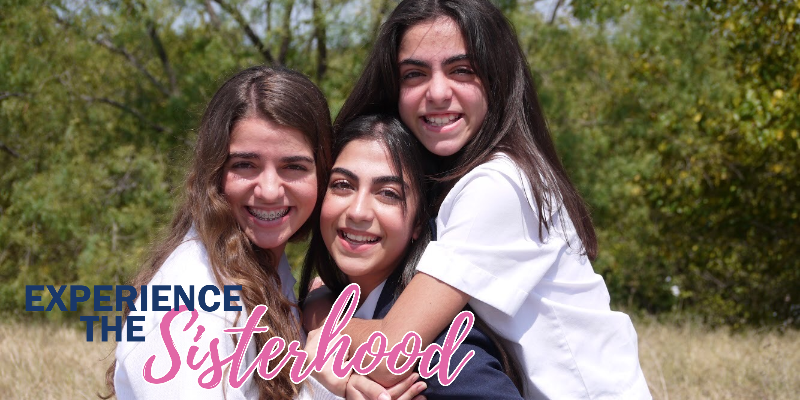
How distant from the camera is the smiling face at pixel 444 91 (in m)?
2.93

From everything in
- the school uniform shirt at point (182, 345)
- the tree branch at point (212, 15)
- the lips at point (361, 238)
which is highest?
the tree branch at point (212, 15)

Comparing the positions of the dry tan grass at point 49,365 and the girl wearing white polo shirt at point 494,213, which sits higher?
the girl wearing white polo shirt at point 494,213

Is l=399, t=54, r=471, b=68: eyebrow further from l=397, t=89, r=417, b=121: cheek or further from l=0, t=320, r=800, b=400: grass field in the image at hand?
l=0, t=320, r=800, b=400: grass field

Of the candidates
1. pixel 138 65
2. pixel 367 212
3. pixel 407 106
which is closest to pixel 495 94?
pixel 407 106

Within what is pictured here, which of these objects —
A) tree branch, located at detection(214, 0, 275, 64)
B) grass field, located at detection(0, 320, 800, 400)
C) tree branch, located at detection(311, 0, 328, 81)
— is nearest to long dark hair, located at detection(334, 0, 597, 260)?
grass field, located at detection(0, 320, 800, 400)

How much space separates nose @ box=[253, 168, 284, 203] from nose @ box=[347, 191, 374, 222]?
0.24 m

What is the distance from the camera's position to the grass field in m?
4.37

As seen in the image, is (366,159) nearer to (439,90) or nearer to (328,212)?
(328,212)

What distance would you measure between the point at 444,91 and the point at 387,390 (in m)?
1.05

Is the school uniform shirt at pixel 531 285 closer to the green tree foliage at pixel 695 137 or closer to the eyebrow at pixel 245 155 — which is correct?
the eyebrow at pixel 245 155

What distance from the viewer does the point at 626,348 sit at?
2.84 m

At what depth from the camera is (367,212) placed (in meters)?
2.84

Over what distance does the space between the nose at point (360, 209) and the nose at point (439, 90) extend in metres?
0.42

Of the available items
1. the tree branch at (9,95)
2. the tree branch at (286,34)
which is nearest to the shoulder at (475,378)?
the tree branch at (286,34)
